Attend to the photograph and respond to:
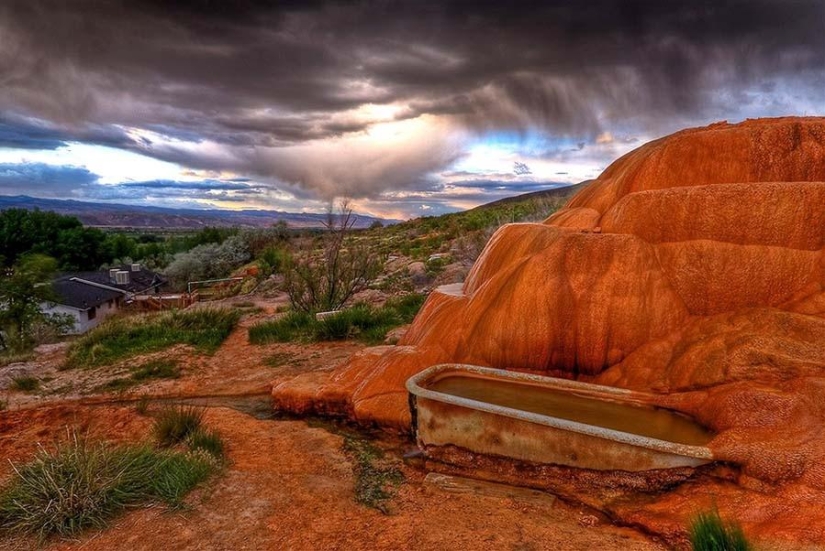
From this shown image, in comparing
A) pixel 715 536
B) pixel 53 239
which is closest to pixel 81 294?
pixel 53 239

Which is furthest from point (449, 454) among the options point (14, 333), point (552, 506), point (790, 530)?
point (14, 333)

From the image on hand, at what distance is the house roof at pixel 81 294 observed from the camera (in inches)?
1308

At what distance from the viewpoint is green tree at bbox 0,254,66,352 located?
67.9 feet

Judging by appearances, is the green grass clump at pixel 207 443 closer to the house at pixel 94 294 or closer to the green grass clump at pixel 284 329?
the green grass clump at pixel 284 329

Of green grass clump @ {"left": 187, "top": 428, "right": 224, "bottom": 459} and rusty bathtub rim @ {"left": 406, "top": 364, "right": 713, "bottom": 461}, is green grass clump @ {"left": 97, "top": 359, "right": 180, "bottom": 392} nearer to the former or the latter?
green grass clump @ {"left": 187, "top": 428, "right": 224, "bottom": 459}

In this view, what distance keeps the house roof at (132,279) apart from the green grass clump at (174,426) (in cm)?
3871

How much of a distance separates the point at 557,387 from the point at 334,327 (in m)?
6.98

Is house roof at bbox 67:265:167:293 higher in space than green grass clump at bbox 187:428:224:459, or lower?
lower

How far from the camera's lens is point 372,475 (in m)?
5.44

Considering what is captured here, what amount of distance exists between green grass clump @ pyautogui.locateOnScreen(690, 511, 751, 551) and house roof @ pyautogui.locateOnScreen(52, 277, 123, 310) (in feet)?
122

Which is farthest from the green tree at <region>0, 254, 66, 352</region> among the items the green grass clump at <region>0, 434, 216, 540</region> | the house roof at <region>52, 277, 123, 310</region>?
the green grass clump at <region>0, 434, 216, 540</region>

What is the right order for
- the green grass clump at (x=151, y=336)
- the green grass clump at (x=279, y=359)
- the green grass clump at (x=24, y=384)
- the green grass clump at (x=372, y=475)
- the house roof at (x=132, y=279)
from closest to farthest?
the green grass clump at (x=372, y=475) → the green grass clump at (x=24, y=384) → the green grass clump at (x=279, y=359) → the green grass clump at (x=151, y=336) → the house roof at (x=132, y=279)

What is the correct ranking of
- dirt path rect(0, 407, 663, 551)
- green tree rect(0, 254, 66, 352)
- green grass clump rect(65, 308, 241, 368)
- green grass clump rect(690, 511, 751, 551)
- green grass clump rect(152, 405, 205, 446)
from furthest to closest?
green tree rect(0, 254, 66, 352) < green grass clump rect(65, 308, 241, 368) < green grass clump rect(152, 405, 205, 446) < dirt path rect(0, 407, 663, 551) < green grass clump rect(690, 511, 751, 551)

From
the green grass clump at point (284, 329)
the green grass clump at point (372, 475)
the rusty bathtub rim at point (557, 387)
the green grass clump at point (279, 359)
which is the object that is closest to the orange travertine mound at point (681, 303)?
the rusty bathtub rim at point (557, 387)
